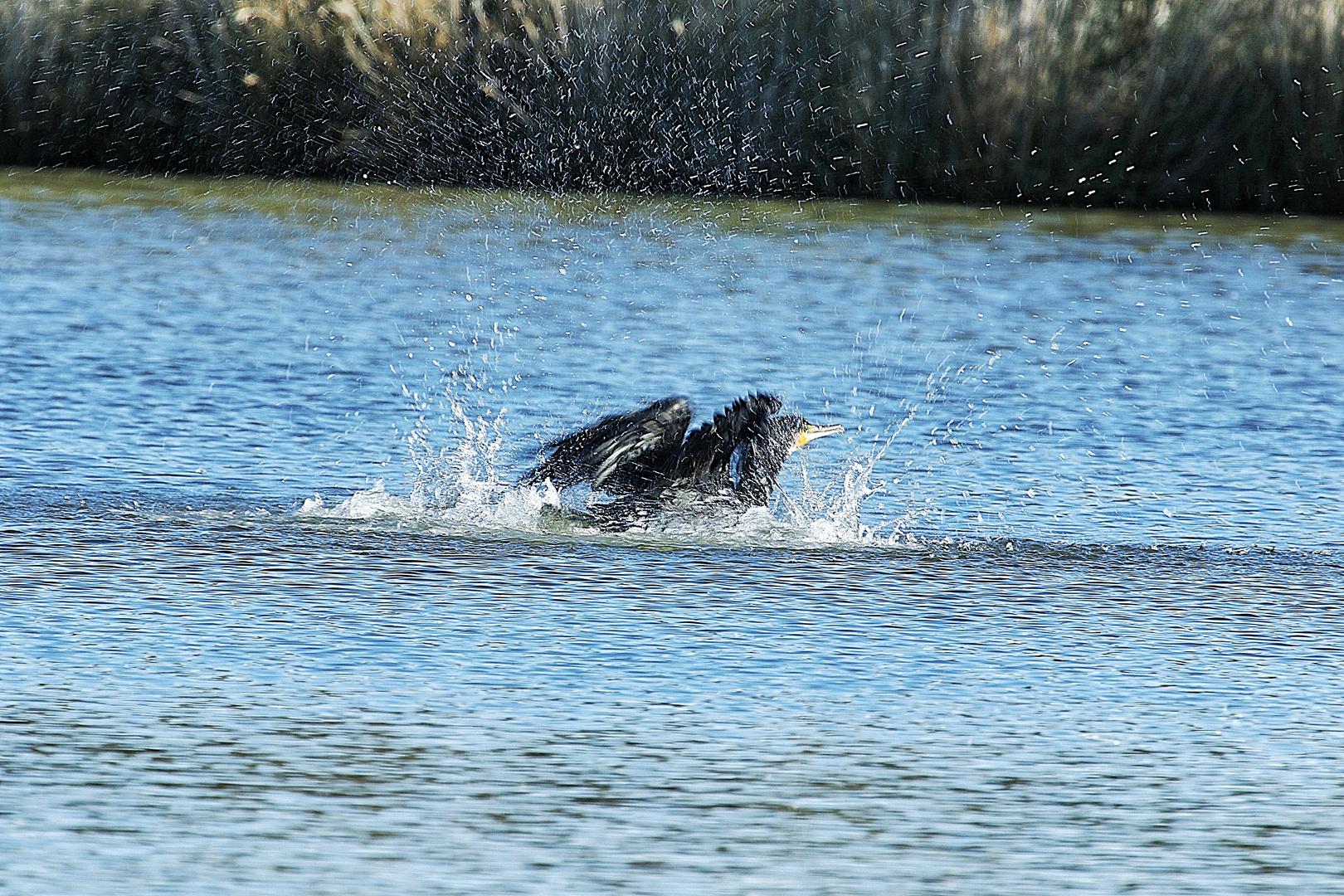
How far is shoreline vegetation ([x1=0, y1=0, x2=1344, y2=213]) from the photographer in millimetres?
13289

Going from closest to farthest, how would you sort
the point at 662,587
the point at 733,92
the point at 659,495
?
1. the point at 662,587
2. the point at 659,495
3. the point at 733,92

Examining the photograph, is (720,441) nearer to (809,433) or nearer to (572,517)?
(809,433)

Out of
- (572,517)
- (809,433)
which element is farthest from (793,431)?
(572,517)

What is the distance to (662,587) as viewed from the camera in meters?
5.50

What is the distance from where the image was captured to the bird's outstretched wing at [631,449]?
632 cm

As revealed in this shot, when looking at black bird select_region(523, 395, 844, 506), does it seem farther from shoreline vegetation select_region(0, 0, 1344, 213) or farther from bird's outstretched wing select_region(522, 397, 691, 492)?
shoreline vegetation select_region(0, 0, 1344, 213)

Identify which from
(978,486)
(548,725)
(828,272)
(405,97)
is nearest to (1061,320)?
(828,272)

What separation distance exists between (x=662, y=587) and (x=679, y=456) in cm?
89

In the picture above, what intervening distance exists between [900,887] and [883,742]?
76cm

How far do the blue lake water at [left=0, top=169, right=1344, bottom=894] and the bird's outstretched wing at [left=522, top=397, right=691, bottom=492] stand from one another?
0.17 metres

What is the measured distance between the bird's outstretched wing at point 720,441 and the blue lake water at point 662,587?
14 centimetres

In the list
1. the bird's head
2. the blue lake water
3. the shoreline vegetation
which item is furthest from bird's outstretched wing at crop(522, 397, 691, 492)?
the shoreline vegetation

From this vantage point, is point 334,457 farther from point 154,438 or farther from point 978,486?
point 978,486

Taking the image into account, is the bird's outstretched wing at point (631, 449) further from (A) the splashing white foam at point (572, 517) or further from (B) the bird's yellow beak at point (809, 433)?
(B) the bird's yellow beak at point (809, 433)
